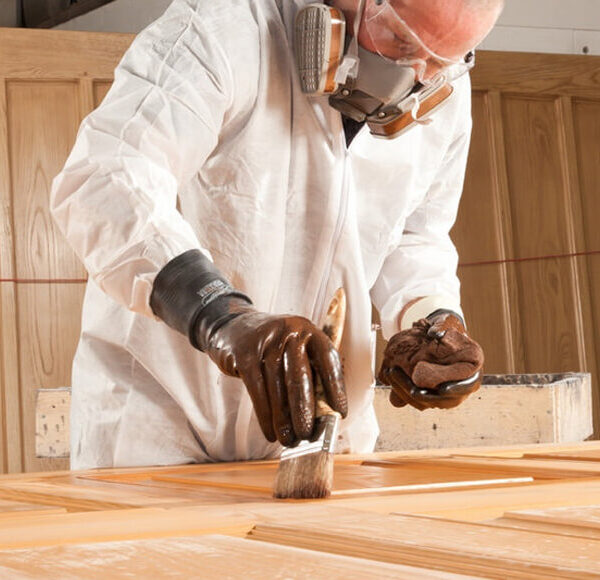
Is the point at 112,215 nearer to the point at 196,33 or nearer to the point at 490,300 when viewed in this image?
the point at 196,33

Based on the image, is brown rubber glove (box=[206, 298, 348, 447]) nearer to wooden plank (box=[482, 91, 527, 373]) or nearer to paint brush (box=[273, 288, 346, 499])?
paint brush (box=[273, 288, 346, 499])

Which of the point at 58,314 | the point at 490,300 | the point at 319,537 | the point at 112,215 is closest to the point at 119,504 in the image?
the point at 319,537

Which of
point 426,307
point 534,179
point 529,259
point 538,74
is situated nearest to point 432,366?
point 426,307

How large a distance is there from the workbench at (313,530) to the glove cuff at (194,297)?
0.65ft

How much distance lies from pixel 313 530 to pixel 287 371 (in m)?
0.46

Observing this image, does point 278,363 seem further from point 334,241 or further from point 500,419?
point 500,419

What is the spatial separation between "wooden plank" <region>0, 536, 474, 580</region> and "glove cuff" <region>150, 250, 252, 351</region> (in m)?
0.65

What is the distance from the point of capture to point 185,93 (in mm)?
1503

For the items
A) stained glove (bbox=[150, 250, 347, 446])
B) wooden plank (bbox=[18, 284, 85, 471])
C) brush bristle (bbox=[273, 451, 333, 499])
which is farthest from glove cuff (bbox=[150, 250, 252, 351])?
wooden plank (bbox=[18, 284, 85, 471])

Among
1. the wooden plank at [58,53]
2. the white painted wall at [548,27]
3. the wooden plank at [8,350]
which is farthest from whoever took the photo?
the white painted wall at [548,27]

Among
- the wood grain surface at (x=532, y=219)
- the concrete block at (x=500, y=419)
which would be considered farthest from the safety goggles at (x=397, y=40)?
the wood grain surface at (x=532, y=219)

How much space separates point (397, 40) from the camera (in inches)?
61.7

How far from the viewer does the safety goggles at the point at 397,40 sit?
1535 mm

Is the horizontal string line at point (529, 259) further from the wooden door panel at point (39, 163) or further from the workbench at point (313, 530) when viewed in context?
the workbench at point (313, 530)
